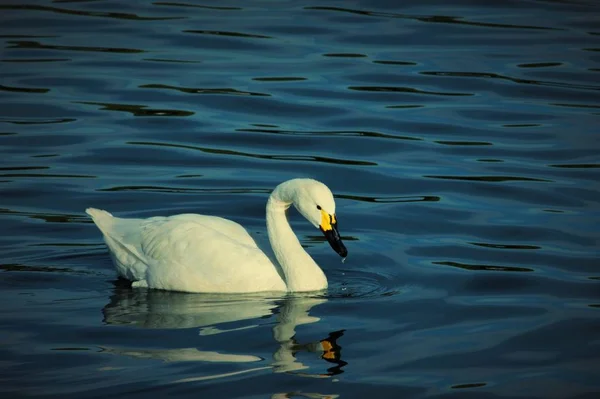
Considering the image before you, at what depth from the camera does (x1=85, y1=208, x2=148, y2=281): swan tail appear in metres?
10.6

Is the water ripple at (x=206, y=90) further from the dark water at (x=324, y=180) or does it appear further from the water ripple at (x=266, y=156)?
the water ripple at (x=266, y=156)

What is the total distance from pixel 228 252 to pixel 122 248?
3.61ft

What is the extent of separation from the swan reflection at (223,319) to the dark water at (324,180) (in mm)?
30

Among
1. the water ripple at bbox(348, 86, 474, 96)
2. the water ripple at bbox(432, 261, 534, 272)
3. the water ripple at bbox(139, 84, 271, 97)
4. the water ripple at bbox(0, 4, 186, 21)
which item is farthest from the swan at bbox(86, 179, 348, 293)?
the water ripple at bbox(0, 4, 186, 21)

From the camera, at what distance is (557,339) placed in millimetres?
9148

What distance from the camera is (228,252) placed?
10.4 m

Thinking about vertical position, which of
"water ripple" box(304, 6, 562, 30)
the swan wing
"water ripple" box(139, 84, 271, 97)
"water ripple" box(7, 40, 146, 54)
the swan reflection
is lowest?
the swan reflection

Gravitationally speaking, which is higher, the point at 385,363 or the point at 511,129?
the point at 511,129

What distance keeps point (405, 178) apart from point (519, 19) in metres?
9.59

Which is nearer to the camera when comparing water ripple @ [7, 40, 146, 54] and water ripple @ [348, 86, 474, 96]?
water ripple @ [348, 86, 474, 96]

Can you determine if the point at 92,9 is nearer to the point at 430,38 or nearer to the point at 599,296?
the point at 430,38

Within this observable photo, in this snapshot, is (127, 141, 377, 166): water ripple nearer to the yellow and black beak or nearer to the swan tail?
the swan tail

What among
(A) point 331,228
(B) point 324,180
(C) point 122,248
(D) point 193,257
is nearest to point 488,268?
(A) point 331,228

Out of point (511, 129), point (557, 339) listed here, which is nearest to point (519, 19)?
point (511, 129)
